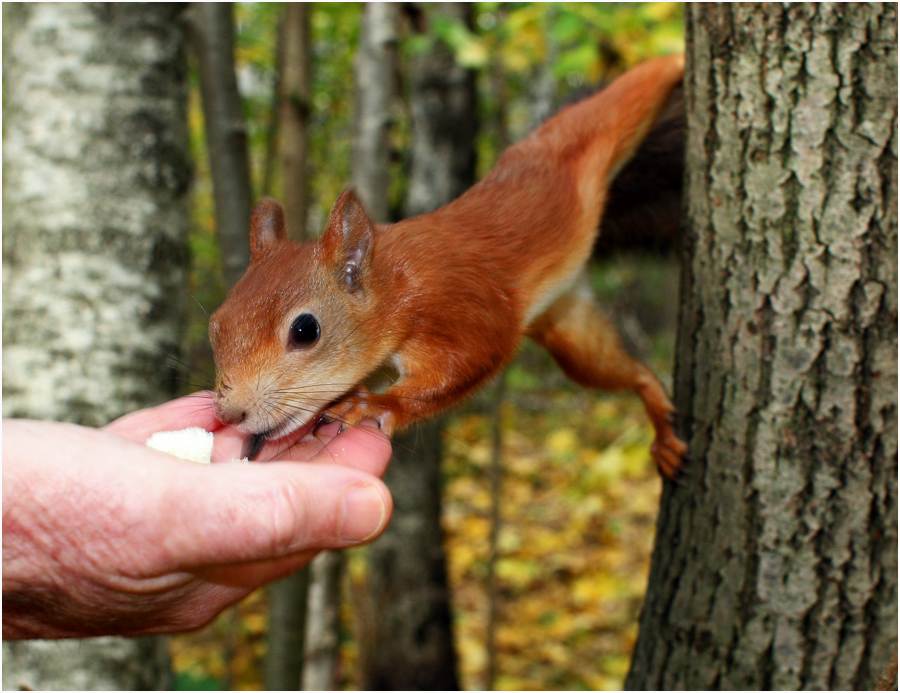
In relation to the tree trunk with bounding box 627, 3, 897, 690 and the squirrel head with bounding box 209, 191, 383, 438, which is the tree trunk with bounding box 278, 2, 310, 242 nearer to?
the squirrel head with bounding box 209, 191, 383, 438

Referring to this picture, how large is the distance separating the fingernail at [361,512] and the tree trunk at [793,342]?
930 mm

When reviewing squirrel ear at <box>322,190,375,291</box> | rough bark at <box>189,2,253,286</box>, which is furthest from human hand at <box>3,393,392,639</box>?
rough bark at <box>189,2,253,286</box>

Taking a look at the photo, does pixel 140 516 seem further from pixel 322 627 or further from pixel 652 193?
pixel 322 627

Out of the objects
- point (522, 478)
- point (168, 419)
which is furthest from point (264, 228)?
point (522, 478)

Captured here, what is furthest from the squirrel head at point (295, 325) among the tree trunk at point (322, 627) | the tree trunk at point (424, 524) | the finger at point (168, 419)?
the tree trunk at point (424, 524)

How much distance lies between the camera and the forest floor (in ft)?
14.2

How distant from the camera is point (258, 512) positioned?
3.76ft

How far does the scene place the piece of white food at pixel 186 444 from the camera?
61.5 inches

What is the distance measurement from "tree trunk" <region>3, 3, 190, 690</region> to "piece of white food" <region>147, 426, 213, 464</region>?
2.51 ft

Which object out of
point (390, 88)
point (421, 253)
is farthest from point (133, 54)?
point (421, 253)

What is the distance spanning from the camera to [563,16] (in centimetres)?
290

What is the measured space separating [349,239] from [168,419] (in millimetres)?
628

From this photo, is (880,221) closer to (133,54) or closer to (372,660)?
(133,54)

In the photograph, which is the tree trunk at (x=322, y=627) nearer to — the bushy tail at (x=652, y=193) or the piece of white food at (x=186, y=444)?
the piece of white food at (x=186, y=444)
